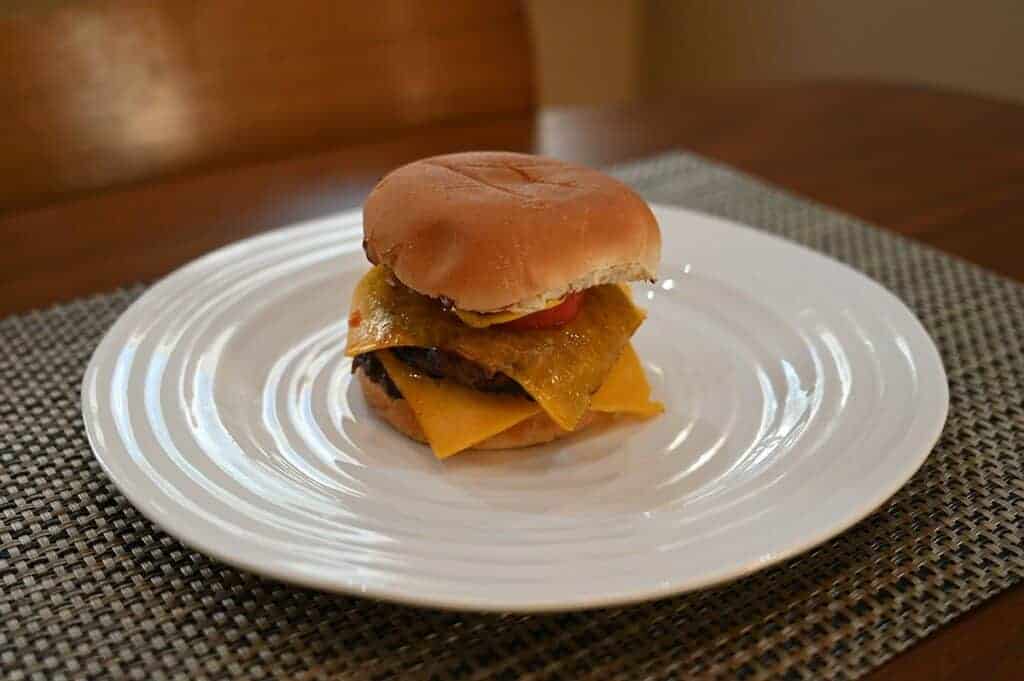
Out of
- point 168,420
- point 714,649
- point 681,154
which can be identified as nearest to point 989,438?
point 714,649

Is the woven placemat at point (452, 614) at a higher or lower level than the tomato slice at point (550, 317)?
lower

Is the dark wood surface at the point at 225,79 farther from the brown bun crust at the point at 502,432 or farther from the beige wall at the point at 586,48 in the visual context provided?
the beige wall at the point at 586,48

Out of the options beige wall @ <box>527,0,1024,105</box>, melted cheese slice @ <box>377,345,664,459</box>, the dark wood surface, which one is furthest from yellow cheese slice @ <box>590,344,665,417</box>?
beige wall @ <box>527,0,1024,105</box>

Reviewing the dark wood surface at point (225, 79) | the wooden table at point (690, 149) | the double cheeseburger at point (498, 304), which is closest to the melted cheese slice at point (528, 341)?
the double cheeseburger at point (498, 304)

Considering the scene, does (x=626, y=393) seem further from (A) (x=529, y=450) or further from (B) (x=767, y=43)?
(B) (x=767, y=43)

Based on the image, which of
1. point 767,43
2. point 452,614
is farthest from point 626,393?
point 767,43

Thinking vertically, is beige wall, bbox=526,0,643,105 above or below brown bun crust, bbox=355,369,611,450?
below

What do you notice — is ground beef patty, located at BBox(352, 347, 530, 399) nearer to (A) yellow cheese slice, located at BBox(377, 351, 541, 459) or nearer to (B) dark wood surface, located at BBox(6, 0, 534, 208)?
(A) yellow cheese slice, located at BBox(377, 351, 541, 459)
